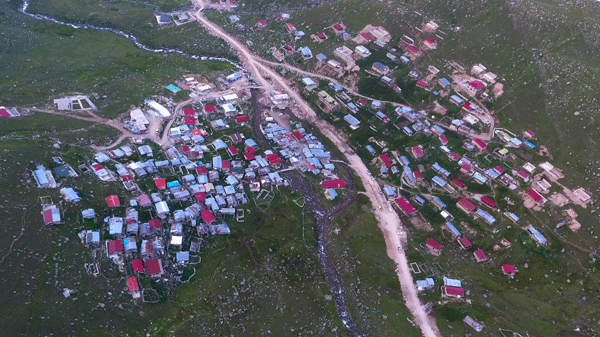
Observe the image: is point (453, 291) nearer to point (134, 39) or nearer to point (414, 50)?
point (414, 50)

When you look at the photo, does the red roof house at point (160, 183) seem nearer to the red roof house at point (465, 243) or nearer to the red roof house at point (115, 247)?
the red roof house at point (115, 247)

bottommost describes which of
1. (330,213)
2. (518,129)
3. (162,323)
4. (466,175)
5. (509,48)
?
(162,323)

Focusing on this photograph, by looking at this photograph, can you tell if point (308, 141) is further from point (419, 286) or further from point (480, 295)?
point (480, 295)

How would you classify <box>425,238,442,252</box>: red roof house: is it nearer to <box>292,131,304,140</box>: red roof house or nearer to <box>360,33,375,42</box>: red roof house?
<box>292,131,304,140</box>: red roof house

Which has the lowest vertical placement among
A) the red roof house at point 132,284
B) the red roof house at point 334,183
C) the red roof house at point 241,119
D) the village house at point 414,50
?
the red roof house at point 132,284

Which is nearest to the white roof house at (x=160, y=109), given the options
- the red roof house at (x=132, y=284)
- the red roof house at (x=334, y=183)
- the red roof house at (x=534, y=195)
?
the red roof house at (x=334, y=183)

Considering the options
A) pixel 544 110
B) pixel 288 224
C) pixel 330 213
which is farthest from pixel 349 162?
pixel 544 110

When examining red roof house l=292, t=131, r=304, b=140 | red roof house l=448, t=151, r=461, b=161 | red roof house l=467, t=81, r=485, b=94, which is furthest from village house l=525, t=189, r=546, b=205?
red roof house l=292, t=131, r=304, b=140
